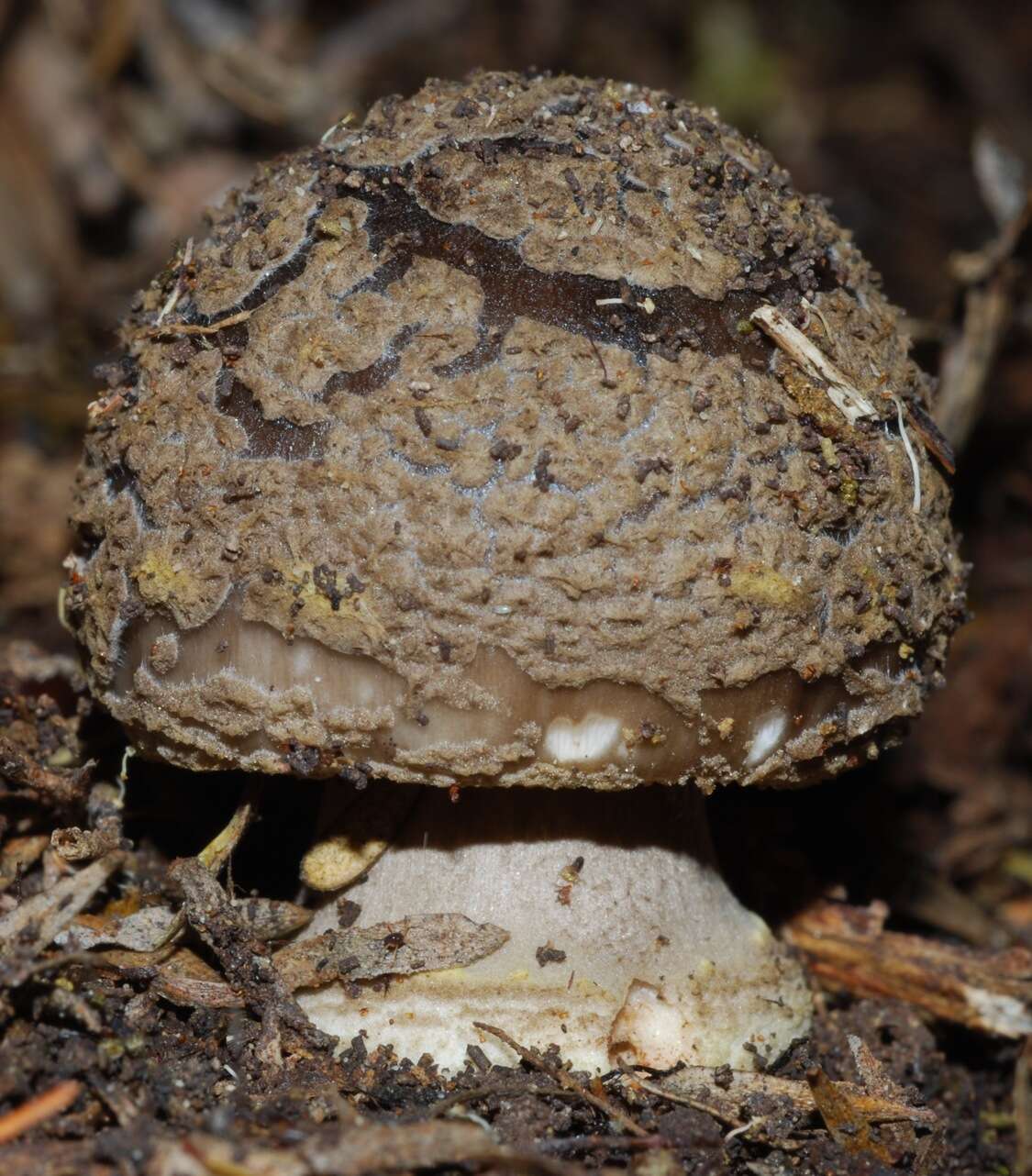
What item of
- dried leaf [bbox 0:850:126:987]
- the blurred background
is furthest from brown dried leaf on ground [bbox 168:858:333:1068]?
the blurred background

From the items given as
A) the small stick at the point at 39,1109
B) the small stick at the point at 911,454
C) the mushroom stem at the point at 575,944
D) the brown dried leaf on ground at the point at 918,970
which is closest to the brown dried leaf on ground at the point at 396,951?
the mushroom stem at the point at 575,944

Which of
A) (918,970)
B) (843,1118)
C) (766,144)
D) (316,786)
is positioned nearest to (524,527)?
(316,786)

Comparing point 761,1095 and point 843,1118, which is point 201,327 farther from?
A: point 843,1118

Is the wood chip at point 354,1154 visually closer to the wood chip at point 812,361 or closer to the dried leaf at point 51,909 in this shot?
the dried leaf at point 51,909

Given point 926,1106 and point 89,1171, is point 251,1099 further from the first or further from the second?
point 926,1106

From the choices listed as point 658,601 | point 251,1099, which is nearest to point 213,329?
point 658,601

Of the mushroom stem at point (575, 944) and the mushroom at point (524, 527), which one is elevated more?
the mushroom at point (524, 527)

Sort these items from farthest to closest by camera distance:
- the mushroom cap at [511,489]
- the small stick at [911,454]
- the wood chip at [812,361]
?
the small stick at [911,454], the wood chip at [812,361], the mushroom cap at [511,489]
